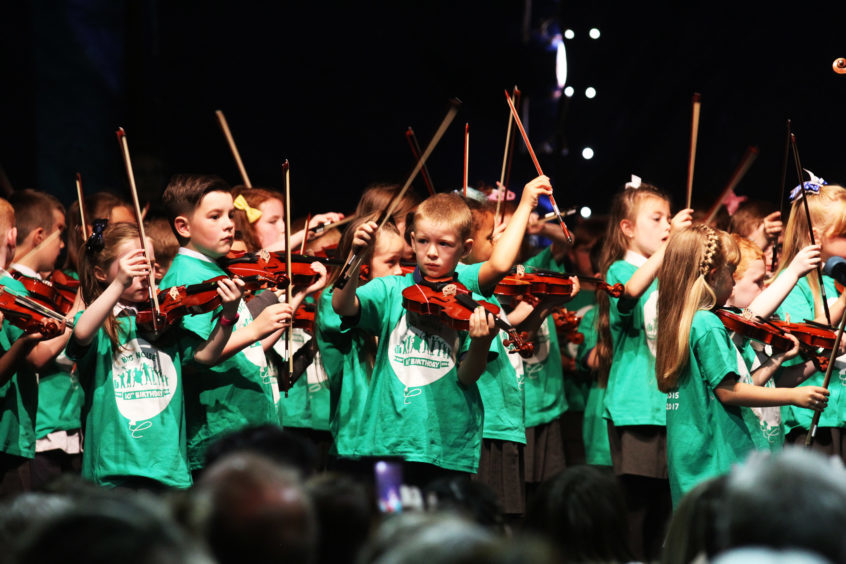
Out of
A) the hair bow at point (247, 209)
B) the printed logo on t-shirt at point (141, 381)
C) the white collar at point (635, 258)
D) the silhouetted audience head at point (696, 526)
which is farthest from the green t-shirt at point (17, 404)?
the silhouetted audience head at point (696, 526)

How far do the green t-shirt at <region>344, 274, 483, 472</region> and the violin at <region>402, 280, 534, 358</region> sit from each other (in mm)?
111

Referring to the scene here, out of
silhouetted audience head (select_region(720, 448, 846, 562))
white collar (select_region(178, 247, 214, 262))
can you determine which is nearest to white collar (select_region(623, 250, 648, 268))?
white collar (select_region(178, 247, 214, 262))

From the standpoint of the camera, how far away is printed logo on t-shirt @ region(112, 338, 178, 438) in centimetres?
349

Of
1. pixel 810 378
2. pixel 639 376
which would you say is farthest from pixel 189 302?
pixel 810 378

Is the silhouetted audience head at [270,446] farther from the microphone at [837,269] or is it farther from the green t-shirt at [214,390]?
the microphone at [837,269]

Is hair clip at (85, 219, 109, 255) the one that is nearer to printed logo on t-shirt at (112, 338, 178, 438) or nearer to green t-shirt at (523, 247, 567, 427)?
printed logo on t-shirt at (112, 338, 178, 438)

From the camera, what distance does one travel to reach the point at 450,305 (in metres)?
3.41

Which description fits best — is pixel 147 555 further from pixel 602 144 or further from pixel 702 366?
pixel 602 144

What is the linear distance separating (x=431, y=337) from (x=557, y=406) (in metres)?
1.45

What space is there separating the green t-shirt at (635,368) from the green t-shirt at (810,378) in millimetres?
492

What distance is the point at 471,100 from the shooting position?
6227mm

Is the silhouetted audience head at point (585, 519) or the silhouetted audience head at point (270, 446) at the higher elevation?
the silhouetted audience head at point (270, 446)

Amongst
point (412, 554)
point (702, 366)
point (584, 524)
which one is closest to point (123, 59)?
point (702, 366)

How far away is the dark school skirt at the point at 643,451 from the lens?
417cm
